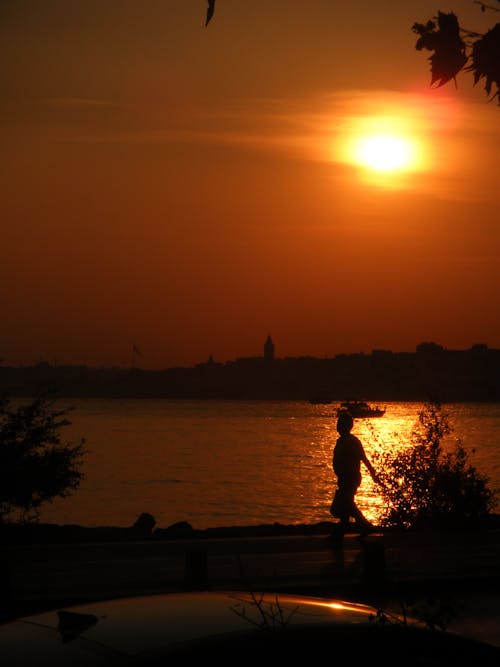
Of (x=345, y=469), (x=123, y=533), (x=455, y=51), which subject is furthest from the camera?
(x=123, y=533)

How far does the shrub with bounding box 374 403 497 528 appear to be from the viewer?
2203 centimetres

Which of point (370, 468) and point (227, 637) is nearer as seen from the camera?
point (227, 637)

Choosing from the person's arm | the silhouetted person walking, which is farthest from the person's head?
the person's arm

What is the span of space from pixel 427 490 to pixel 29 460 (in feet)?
23.7

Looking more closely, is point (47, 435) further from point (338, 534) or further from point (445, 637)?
point (445, 637)

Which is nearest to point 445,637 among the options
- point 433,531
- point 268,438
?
point 433,531

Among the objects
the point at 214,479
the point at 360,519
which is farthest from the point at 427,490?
the point at 214,479

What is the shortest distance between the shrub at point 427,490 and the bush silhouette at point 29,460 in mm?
5751

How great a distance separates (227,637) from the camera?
169 inches

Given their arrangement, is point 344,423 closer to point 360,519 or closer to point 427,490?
point 360,519

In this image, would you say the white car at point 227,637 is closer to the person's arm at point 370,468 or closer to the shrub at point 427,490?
the person's arm at point 370,468

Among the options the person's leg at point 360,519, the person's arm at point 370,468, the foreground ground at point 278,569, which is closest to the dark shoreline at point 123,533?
the foreground ground at point 278,569

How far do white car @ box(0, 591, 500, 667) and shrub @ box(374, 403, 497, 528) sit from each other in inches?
688

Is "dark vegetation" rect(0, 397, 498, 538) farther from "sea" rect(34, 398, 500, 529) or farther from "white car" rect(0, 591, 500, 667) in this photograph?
"white car" rect(0, 591, 500, 667)
